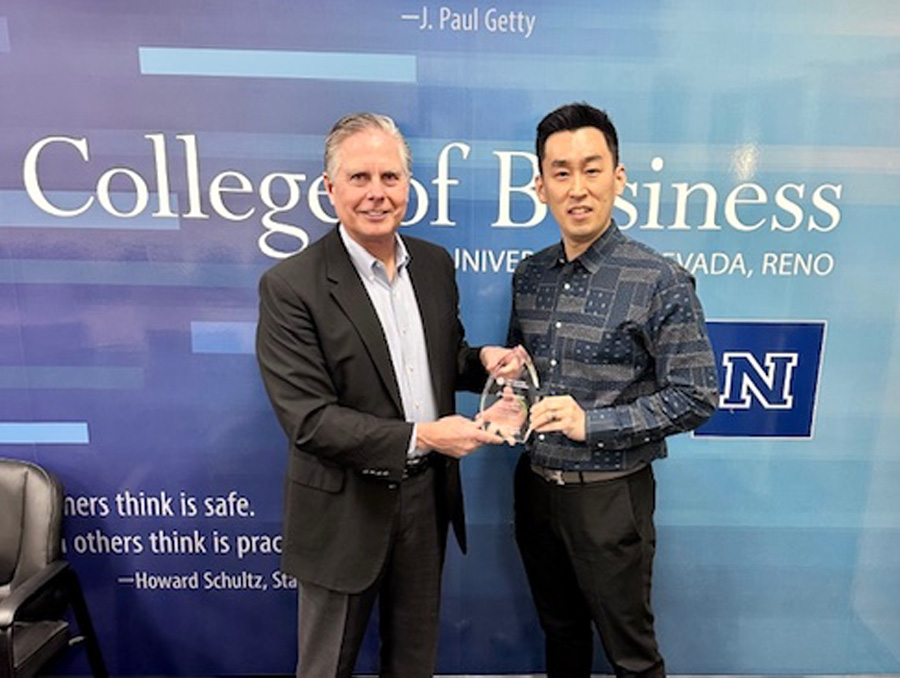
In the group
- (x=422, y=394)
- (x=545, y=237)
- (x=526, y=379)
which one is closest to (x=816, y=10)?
(x=545, y=237)

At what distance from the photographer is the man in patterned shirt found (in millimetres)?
1567

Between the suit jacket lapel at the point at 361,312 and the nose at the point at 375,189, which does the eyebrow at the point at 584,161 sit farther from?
the suit jacket lapel at the point at 361,312

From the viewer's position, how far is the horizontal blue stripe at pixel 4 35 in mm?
1920

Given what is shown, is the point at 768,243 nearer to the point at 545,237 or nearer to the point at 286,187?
the point at 545,237

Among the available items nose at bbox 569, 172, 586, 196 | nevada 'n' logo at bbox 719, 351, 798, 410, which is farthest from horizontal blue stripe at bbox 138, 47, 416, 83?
nevada 'n' logo at bbox 719, 351, 798, 410

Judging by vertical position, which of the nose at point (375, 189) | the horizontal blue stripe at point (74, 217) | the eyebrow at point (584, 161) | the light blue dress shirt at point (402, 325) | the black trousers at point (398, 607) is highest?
the eyebrow at point (584, 161)

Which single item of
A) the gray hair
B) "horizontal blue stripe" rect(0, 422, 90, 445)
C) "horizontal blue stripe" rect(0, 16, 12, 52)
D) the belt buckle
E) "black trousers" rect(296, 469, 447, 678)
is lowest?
"black trousers" rect(296, 469, 447, 678)

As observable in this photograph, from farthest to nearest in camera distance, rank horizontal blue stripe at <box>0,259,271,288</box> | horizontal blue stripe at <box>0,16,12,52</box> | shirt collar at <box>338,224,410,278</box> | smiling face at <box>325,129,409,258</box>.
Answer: horizontal blue stripe at <box>0,259,271,288</box> < horizontal blue stripe at <box>0,16,12,52</box> < shirt collar at <box>338,224,410,278</box> < smiling face at <box>325,129,409,258</box>

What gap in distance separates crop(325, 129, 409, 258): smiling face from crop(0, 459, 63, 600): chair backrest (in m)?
1.31

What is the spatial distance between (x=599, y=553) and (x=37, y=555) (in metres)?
1.63

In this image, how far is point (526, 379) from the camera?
1.68 metres

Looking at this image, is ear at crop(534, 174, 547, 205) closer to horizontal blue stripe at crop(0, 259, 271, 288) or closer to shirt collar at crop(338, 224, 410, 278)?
shirt collar at crop(338, 224, 410, 278)

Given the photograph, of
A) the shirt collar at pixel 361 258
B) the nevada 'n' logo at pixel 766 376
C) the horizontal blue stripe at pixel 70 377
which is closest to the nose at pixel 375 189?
the shirt collar at pixel 361 258

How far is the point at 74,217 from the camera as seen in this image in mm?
2025
